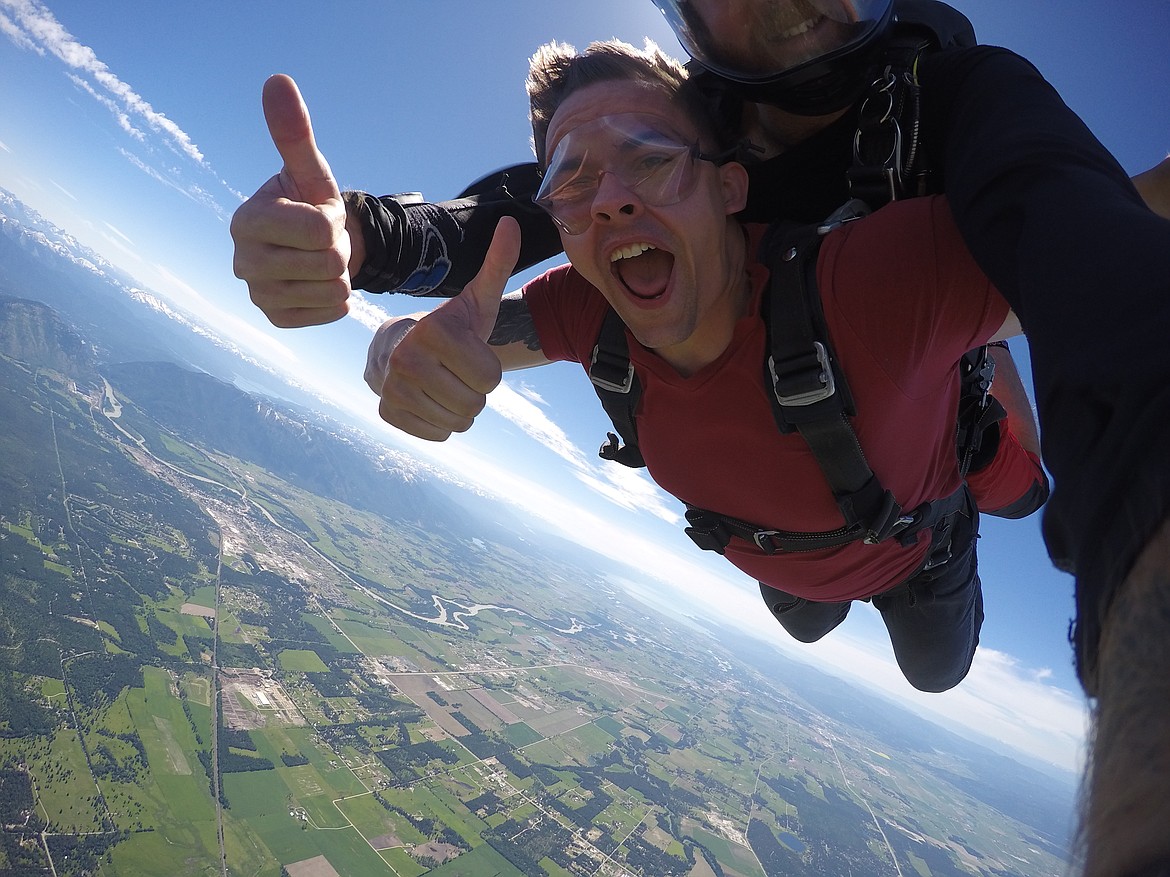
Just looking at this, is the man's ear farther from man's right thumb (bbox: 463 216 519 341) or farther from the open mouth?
man's right thumb (bbox: 463 216 519 341)

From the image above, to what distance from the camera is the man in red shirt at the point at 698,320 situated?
A: 1718mm

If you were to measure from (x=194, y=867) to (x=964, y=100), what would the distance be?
2515cm

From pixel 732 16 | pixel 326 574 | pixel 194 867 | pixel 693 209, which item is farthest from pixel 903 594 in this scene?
pixel 326 574

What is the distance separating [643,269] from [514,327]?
0.82 metres

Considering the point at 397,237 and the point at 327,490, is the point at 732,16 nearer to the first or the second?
the point at 397,237

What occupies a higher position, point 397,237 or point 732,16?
point 732,16

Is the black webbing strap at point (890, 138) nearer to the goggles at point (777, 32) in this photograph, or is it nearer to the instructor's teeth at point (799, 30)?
the goggles at point (777, 32)

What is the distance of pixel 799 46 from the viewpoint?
1.95m

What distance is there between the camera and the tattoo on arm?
109 inches

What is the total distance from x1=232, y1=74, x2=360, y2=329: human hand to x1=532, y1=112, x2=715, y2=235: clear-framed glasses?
35.2 inches

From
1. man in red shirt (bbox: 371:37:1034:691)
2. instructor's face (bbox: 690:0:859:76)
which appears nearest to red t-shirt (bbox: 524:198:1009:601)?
man in red shirt (bbox: 371:37:1034:691)

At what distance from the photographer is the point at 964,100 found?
5.10ft

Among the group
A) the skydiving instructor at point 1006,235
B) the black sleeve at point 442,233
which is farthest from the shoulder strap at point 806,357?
the black sleeve at point 442,233

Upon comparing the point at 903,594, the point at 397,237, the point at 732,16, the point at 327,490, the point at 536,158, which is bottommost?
the point at 327,490
